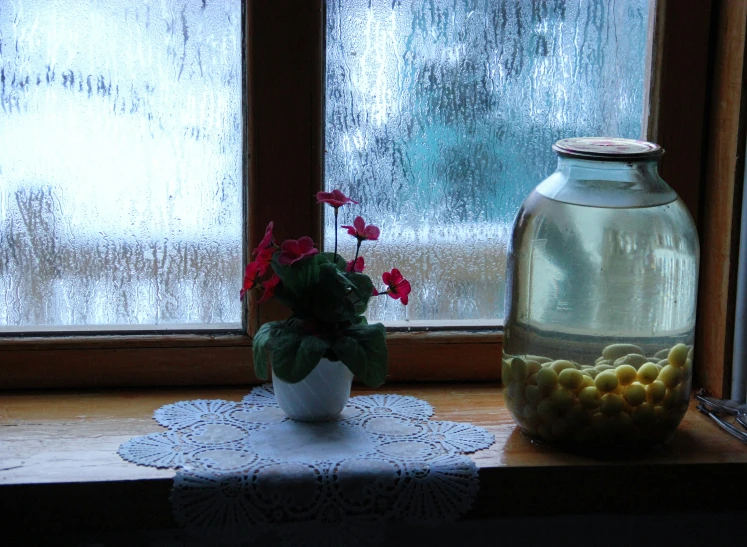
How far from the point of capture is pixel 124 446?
111cm

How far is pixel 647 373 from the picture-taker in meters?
1.10

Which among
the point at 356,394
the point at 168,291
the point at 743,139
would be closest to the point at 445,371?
the point at 356,394

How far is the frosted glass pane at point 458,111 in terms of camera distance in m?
1.28

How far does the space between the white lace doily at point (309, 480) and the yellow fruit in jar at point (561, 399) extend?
99 mm

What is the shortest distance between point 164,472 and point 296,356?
20cm

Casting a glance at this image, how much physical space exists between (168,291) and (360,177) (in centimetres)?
31

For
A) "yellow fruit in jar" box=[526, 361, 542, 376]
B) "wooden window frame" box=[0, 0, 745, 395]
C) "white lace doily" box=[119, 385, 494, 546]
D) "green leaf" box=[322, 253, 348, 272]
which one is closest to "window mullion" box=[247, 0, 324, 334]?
"wooden window frame" box=[0, 0, 745, 395]

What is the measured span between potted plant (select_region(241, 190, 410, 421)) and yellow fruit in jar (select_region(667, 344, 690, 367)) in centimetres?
33

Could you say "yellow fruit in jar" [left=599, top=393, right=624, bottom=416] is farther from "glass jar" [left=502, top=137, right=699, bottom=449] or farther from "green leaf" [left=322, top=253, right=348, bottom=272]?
"green leaf" [left=322, top=253, right=348, bottom=272]

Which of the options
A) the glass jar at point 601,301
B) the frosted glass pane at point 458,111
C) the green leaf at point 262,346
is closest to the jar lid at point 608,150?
the glass jar at point 601,301

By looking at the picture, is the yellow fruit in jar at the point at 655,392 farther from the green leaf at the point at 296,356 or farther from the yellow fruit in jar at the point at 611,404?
the green leaf at the point at 296,356

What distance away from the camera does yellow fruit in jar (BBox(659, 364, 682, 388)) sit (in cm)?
111

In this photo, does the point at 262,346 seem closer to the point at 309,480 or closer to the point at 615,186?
the point at 309,480

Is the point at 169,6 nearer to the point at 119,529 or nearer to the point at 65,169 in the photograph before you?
the point at 65,169
